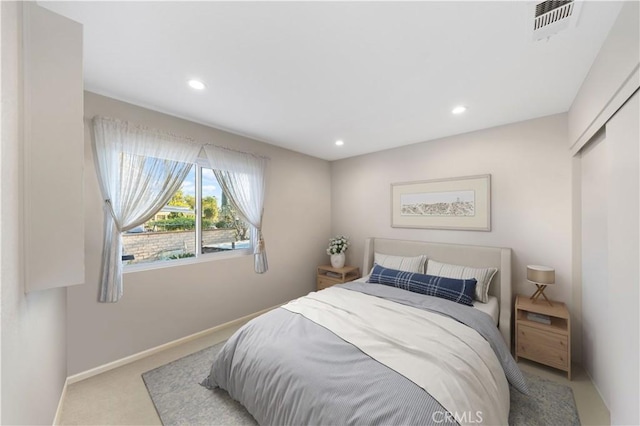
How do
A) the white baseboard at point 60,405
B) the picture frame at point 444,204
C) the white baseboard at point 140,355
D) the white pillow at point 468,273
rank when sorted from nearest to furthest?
1. the white baseboard at point 60,405
2. the white baseboard at point 140,355
3. the white pillow at point 468,273
4. the picture frame at point 444,204

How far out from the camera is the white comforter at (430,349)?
1.25 m

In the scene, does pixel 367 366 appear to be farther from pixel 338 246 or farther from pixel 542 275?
pixel 338 246

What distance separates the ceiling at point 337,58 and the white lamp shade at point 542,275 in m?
1.55

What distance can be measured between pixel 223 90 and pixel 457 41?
175 centimetres

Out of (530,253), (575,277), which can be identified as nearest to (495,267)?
(530,253)

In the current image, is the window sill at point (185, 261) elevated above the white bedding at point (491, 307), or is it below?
above

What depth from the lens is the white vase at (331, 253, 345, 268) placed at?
391 cm

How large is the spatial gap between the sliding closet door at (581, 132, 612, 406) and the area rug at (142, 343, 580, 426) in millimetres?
321

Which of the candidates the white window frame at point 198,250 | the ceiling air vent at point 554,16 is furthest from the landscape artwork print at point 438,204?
the white window frame at point 198,250

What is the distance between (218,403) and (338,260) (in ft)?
8.01

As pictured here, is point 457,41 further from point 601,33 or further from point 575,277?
point 575,277

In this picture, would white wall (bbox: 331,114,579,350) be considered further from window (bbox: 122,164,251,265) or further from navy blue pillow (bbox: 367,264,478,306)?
window (bbox: 122,164,251,265)

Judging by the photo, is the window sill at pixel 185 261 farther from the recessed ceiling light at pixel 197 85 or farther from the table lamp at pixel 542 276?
the table lamp at pixel 542 276

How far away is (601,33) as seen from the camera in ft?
4.50
